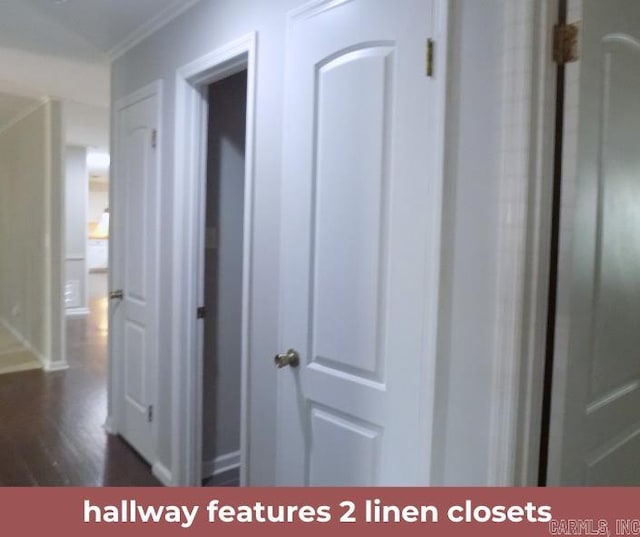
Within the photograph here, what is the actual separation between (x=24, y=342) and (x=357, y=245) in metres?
5.16

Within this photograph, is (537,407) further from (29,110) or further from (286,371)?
(29,110)

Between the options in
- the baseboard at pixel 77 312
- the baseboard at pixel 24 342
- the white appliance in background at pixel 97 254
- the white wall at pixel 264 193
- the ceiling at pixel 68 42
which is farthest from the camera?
the white appliance in background at pixel 97 254

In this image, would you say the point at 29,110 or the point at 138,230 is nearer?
the point at 138,230

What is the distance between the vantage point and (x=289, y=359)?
1.66 meters

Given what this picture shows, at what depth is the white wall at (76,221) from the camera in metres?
6.84

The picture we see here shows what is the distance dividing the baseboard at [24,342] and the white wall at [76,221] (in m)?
1.08

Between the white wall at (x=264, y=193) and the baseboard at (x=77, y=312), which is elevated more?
the white wall at (x=264, y=193)

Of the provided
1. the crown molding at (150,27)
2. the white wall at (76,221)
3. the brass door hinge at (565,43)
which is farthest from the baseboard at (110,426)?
the white wall at (76,221)

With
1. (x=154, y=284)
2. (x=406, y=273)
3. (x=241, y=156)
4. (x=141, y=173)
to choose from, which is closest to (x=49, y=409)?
(x=154, y=284)

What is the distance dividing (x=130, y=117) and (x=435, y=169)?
2.29 m

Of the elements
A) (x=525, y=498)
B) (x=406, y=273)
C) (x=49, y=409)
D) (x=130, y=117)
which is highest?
(x=130, y=117)

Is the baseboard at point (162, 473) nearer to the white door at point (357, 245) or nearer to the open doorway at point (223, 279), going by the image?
the open doorway at point (223, 279)

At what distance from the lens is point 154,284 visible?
8.75 ft
